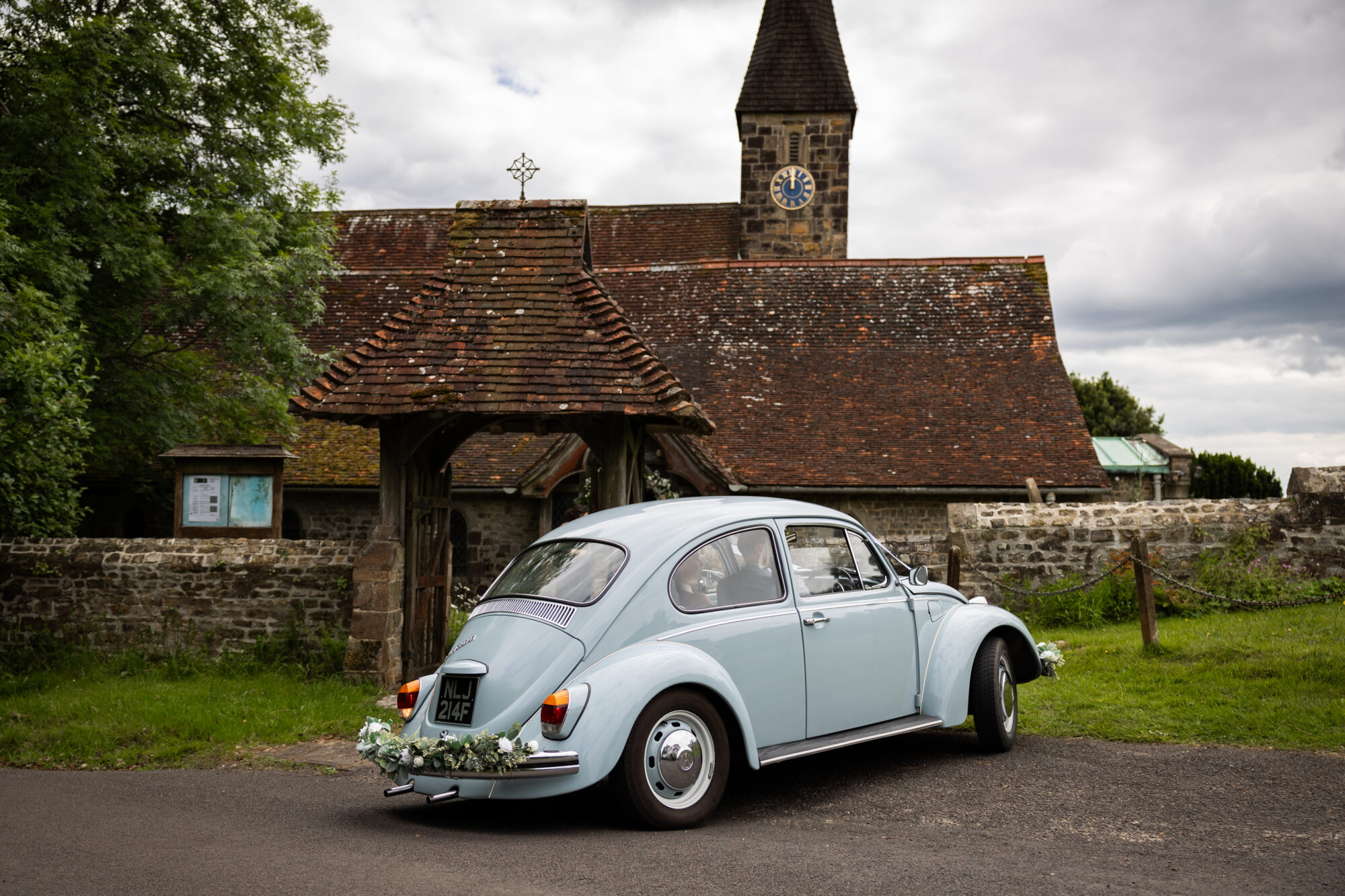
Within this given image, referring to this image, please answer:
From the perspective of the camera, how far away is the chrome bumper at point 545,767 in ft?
15.7

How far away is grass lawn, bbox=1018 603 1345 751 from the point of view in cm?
691

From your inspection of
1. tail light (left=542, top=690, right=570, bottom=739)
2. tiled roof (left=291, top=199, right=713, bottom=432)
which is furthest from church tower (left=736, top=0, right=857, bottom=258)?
tail light (left=542, top=690, right=570, bottom=739)

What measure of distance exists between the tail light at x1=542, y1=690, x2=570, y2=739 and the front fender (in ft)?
8.20

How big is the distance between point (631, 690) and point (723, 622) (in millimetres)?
757

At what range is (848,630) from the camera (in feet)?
19.4

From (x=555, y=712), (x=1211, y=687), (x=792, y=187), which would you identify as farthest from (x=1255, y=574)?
(x=792, y=187)

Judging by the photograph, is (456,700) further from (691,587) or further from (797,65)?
(797,65)

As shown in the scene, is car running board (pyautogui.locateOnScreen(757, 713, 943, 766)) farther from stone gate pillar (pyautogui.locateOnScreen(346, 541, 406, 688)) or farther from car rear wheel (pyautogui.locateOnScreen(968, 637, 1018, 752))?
stone gate pillar (pyautogui.locateOnScreen(346, 541, 406, 688))

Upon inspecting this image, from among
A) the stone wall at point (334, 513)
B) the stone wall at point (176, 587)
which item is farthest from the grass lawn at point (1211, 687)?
the stone wall at point (334, 513)

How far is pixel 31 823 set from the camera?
555cm

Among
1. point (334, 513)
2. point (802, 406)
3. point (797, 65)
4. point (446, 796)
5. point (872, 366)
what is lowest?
point (446, 796)

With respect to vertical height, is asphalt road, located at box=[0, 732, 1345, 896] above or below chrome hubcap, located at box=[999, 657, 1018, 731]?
below

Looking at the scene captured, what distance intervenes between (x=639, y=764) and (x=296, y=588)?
6.50 m

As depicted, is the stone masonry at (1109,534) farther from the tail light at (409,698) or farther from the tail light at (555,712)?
the tail light at (555,712)
